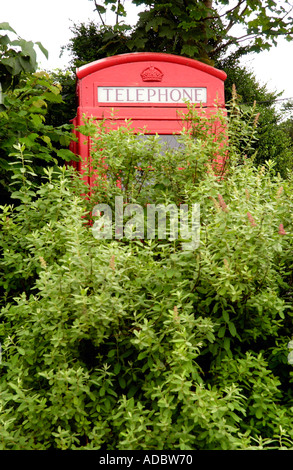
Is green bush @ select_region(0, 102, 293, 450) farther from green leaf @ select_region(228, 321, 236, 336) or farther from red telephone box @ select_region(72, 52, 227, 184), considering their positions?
red telephone box @ select_region(72, 52, 227, 184)

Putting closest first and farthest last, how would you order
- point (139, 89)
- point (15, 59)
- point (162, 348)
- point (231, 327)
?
point (162, 348) < point (231, 327) < point (15, 59) < point (139, 89)

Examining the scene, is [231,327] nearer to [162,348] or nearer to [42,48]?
[162,348]

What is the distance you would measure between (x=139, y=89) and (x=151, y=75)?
206mm

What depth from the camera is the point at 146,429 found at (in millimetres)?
2699

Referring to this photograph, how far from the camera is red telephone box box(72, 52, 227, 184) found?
5.70 m

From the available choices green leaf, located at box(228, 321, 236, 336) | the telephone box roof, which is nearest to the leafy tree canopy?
the telephone box roof

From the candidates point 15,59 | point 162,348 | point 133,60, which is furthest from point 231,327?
point 133,60

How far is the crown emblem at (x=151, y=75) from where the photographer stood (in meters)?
5.77

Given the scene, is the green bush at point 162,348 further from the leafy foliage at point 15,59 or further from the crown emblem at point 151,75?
the crown emblem at point 151,75

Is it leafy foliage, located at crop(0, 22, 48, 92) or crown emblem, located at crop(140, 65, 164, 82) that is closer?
leafy foliage, located at crop(0, 22, 48, 92)

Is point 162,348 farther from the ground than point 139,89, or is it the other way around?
point 139,89

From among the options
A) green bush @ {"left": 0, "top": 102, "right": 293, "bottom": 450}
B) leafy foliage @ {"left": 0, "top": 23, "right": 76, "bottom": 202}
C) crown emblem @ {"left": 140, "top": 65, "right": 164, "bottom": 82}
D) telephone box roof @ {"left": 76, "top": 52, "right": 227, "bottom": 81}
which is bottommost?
green bush @ {"left": 0, "top": 102, "right": 293, "bottom": 450}

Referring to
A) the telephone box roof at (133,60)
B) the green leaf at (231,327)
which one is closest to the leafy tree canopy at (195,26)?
the telephone box roof at (133,60)

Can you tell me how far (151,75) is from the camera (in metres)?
5.78
